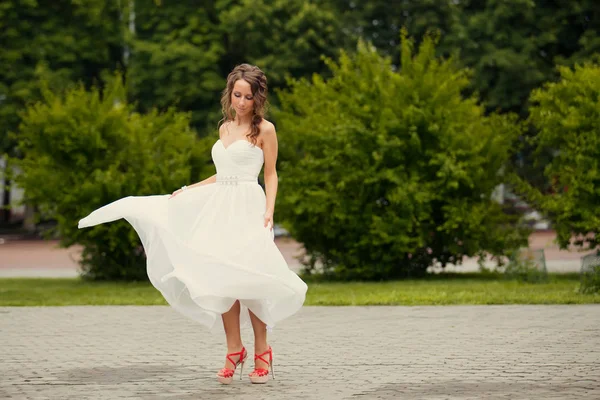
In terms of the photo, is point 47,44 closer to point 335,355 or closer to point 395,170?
point 395,170

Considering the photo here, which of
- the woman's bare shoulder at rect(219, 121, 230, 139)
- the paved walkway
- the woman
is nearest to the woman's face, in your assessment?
the woman

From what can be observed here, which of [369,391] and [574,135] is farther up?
[574,135]

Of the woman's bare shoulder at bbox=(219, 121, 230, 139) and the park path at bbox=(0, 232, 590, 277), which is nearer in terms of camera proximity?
the woman's bare shoulder at bbox=(219, 121, 230, 139)

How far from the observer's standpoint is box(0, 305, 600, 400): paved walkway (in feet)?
26.1

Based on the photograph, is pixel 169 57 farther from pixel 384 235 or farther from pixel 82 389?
pixel 82 389

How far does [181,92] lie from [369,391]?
137ft

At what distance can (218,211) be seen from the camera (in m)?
8.48

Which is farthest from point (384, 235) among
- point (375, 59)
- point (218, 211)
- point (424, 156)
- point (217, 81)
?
point (217, 81)

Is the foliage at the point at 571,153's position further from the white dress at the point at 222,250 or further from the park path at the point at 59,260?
the white dress at the point at 222,250

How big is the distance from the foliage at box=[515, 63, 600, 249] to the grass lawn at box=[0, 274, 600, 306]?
97 cm

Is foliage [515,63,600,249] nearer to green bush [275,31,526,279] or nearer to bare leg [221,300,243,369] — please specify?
green bush [275,31,526,279]

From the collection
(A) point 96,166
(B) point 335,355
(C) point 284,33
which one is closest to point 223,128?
(B) point 335,355

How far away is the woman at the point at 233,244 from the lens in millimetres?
8273

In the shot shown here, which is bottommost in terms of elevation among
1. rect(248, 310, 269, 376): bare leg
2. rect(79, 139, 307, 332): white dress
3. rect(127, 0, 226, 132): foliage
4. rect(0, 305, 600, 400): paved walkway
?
rect(0, 305, 600, 400): paved walkway
